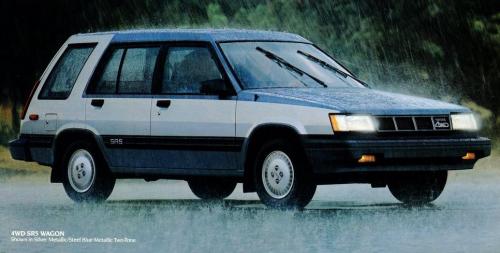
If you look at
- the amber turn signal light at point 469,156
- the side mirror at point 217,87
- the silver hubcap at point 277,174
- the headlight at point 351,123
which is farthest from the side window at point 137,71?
the amber turn signal light at point 469,156

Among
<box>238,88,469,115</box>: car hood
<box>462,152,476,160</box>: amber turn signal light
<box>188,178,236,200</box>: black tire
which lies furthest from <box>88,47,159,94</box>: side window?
<box>462,152,476,160</box>: amber turn signal light

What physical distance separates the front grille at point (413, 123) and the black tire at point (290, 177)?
0.81 m

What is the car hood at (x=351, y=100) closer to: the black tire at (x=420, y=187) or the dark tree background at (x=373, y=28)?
the black tire at (x=420, y=187)

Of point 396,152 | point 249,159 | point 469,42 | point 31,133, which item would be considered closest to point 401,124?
point 396,152

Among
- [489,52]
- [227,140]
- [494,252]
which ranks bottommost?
[494,252]

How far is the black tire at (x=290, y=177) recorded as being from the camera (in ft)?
44.5

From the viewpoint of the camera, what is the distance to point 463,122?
46.6ft

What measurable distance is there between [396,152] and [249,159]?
1489mm

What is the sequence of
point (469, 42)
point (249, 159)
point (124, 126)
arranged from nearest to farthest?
point (249, 159), point (124, 126), point (469, 42)

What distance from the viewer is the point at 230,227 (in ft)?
42.7

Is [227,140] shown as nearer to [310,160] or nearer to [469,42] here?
[310,160]

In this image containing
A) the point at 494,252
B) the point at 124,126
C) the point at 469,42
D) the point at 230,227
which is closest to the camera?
the point at 494,252

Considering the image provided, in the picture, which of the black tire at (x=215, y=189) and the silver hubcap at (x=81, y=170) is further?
the black tire at (x=215, y=189)

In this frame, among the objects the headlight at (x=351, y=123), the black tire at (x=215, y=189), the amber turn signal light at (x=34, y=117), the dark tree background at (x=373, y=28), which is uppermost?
the dark tree background at (x=373, y=28)
